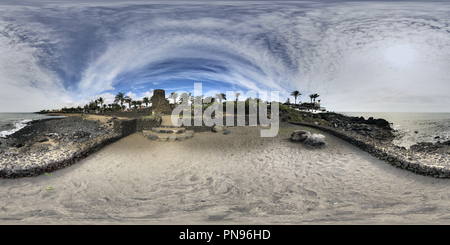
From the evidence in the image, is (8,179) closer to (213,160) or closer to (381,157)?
(213,160)

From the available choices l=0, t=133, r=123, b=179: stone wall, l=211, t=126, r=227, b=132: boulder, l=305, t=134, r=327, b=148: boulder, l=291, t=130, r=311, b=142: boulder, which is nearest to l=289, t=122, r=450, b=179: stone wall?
l=305, t=134, r=327, b=148: boulder

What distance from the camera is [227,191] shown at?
646cm

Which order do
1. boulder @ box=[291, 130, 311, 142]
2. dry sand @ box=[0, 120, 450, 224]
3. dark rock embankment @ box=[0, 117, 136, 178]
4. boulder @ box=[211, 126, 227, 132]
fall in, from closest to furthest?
dry sand @ box=[0, 120, 450, 224], dark rock embankment @ box=[0, 117, 136, 178], boulder @ box=[291, 130, 311, 142], boulder @ box=[211, 126, 227, 132]

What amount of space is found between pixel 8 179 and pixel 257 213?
31.8ft

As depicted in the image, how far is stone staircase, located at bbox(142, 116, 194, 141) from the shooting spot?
538 inches

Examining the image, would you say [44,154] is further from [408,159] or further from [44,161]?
[408,159]

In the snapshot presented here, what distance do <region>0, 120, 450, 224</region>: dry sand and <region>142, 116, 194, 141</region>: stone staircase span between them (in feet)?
8.12

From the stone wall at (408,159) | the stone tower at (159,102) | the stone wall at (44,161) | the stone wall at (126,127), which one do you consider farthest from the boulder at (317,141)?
the stone tower at (159,102)

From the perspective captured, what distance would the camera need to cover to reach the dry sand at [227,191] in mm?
4458

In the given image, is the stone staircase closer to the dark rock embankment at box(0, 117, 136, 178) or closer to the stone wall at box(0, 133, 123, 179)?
the dark rock embankment at box(0, 117, 136, 178)

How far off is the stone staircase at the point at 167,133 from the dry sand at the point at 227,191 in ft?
8.12

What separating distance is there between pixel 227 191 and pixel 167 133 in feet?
32.7

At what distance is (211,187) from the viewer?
269 inches

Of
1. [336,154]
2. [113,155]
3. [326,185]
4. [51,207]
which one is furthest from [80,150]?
[336,154]
